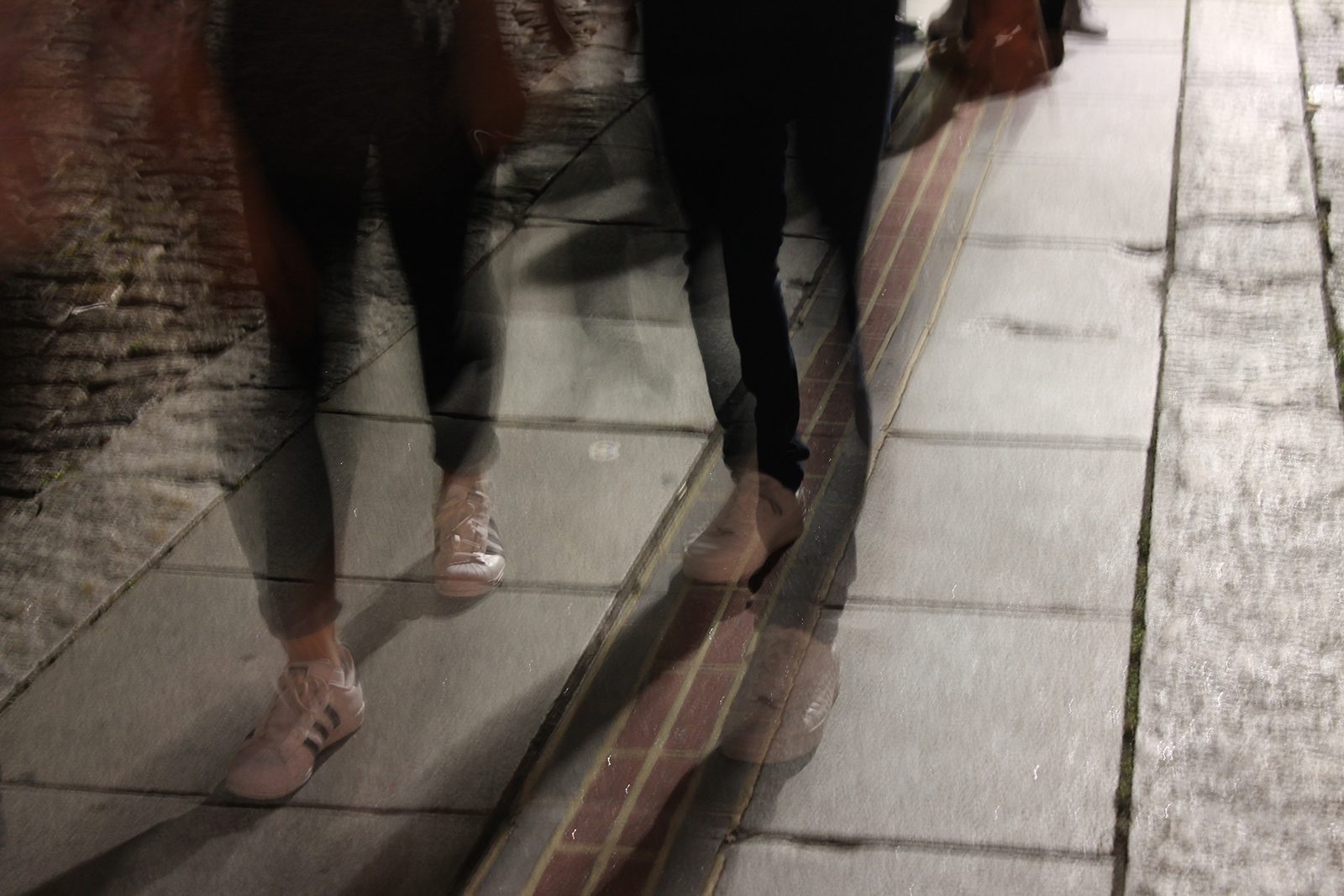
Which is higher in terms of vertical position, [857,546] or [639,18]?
[639,18]

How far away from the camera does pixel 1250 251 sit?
394cm

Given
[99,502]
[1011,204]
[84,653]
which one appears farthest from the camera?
[1011,204]

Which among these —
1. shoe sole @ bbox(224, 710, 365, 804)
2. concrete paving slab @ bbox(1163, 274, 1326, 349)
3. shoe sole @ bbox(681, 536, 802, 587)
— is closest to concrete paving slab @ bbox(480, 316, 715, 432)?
shoe sole @ bbox(681, 536, 802, 587)

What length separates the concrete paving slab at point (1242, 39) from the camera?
5.25 metres

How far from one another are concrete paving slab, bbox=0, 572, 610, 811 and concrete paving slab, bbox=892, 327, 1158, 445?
1044 mm

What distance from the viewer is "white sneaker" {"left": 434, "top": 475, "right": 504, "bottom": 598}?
285 centimetres

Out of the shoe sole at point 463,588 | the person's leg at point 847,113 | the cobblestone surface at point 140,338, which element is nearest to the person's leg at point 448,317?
the shoe sole at point 463,588

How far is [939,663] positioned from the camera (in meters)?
2.56

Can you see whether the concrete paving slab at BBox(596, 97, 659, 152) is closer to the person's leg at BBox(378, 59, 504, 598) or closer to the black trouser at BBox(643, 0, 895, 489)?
the person's leg at BBox(378, 59, 504, 598)

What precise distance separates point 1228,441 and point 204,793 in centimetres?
225

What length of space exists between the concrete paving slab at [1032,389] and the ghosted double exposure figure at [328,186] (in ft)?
4.02

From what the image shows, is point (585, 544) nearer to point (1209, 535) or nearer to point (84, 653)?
point (84, 653)

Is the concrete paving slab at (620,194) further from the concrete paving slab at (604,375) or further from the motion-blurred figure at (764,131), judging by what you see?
the motion-blurred figure at (764,131)

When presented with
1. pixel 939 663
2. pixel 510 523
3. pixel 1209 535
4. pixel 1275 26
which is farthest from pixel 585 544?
pixel 1275 26
